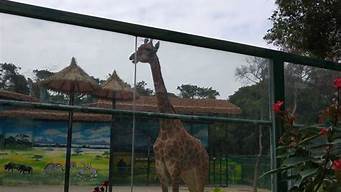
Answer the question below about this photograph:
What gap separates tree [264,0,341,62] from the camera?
14.9 m

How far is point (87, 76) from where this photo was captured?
154 inches

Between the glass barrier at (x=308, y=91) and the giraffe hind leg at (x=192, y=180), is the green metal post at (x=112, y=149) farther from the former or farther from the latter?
the glass barrier at (x=308, y=91)

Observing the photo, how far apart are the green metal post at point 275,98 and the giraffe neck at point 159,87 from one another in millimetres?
1094

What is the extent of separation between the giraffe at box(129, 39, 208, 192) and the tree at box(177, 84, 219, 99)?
0.17 m

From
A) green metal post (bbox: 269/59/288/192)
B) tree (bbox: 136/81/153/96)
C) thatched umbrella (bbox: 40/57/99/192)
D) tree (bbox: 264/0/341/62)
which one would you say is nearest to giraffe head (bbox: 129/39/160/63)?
tree (bbox: 136/81/153/96)

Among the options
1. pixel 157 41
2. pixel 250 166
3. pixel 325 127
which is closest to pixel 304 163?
pixel 325 127

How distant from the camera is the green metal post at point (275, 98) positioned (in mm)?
4793

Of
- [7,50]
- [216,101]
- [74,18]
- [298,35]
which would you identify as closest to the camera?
[7,50]

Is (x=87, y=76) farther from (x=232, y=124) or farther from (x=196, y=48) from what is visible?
(x=232, y=124)

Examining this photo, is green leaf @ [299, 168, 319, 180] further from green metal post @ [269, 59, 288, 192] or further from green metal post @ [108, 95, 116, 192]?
green metal post @ [108, 95, 116, 192]

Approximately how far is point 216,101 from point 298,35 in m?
11.2

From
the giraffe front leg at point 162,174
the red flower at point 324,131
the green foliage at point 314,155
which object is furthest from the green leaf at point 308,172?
the giraffe front leg at point 162,174

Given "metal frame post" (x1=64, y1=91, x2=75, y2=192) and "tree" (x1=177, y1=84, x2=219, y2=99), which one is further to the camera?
"tree" (x1=177, y1=84, x2=219, y2=99)

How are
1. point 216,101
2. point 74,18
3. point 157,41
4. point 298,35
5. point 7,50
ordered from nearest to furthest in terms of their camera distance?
point 7,50, point 74,18, point 157,41, point 216,101, point 298,35
